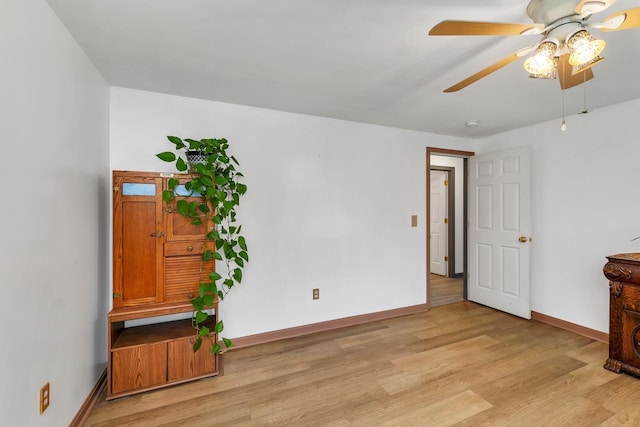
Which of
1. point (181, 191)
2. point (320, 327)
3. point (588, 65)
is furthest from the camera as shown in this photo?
point (320, 327)

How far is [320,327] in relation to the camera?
3.10 meters

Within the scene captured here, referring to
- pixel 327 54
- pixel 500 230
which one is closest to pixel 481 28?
pixel 327 54

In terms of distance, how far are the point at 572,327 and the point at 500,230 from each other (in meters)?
1.18

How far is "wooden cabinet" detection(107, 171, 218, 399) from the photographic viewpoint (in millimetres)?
2004

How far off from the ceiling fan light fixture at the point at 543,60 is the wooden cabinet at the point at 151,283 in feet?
7.08

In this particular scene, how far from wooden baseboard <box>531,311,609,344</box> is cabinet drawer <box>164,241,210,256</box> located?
3.61 meters

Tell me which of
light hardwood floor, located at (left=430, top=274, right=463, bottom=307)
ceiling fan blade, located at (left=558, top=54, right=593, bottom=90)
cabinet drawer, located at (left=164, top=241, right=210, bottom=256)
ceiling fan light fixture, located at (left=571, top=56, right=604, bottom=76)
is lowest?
light hardwood floor, located at (left=430, top=274, right=463, bottom=307)

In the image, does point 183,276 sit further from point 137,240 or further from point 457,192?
point 457,192

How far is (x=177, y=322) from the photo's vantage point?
242cm

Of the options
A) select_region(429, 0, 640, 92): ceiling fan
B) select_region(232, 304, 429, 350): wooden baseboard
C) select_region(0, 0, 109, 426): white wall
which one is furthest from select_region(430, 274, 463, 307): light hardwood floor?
select_region(0, 0, 109, 426): white wall

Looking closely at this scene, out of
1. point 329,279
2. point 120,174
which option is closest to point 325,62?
point 120,174

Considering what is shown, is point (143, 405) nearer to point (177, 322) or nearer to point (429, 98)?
point (177, 322)

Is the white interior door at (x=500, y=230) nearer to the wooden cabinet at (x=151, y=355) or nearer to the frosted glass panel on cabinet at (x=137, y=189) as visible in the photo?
the wooden cabinet at (x=151, y=355)

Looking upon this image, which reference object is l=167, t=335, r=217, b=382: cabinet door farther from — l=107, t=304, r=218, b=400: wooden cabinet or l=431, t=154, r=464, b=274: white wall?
l=431, t=154, r=464, b=274: white wall
